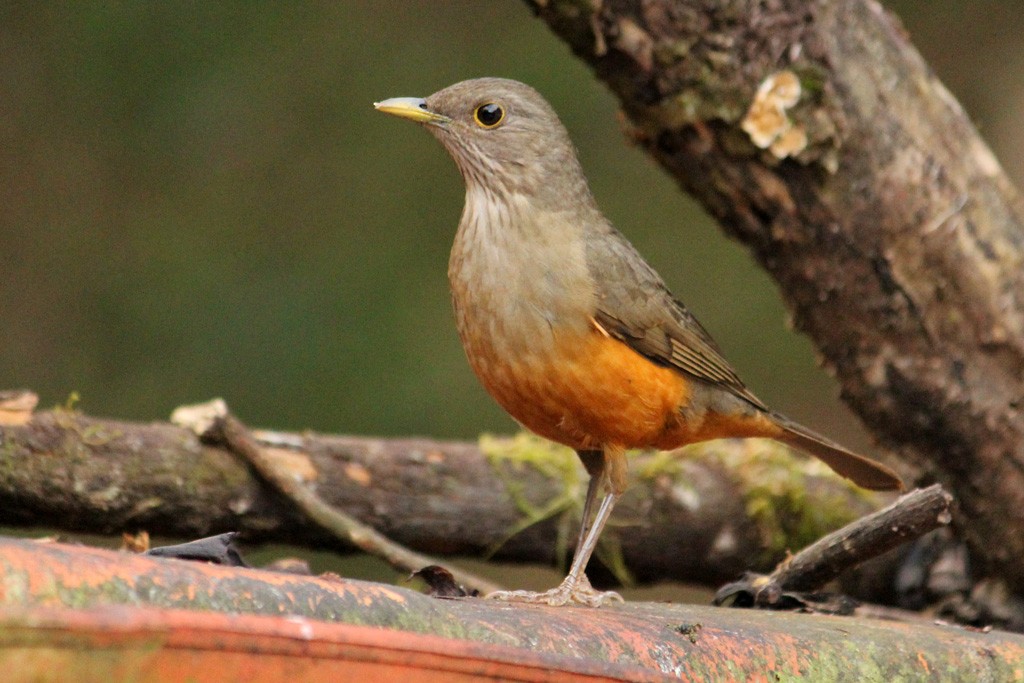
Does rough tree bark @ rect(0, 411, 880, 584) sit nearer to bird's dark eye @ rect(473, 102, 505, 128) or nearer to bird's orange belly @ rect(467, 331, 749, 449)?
bird's orange belly @ rect(467, 331, 749, 449)

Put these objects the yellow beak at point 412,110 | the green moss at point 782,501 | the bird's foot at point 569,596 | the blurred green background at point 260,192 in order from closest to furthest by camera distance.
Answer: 1. the bird's foot at point 569,596
2. the yellow beak at point 412,110
3. the green moss at point 782,501
4. the blurred green background at point 260,192

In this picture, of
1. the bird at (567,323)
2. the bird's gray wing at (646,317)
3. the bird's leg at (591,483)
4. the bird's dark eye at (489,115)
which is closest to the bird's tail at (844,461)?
the bird at (567,323)

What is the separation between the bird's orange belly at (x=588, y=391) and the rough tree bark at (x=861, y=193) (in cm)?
82

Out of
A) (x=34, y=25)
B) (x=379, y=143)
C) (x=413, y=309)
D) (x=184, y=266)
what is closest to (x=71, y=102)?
(x=34, y=25)

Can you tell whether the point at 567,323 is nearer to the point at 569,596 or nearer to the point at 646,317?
the point at 646,317

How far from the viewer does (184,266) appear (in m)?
8.26

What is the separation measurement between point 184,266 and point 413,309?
1.48 m

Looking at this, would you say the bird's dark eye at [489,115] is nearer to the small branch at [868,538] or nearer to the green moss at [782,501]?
the small branch at [868,538]

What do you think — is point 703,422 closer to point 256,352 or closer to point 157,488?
point 157,488

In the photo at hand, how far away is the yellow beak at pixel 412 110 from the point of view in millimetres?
4379

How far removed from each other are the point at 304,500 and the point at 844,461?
77.1 inches

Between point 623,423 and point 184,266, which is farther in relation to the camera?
point 184,266

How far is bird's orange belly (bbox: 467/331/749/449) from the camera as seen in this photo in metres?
3.98

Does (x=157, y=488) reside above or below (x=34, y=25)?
below
